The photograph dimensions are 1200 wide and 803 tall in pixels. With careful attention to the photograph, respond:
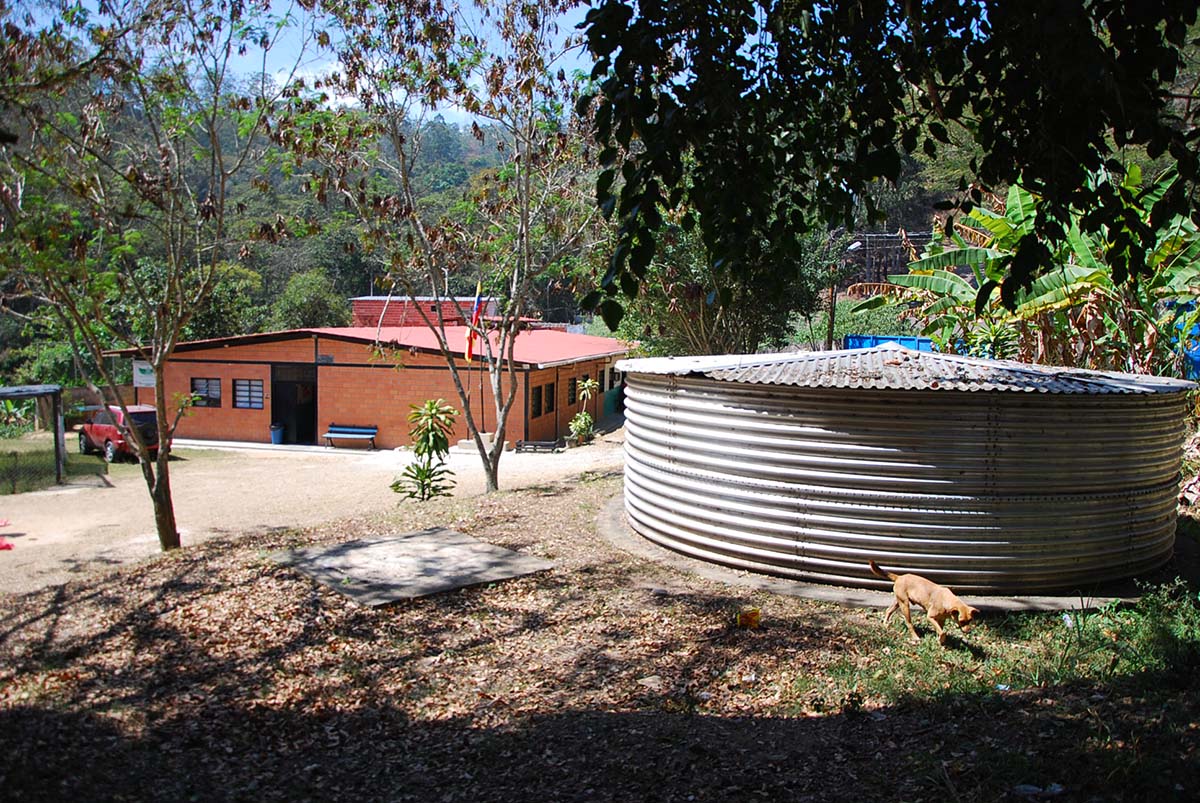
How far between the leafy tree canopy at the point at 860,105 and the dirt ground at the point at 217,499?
809 centimetres

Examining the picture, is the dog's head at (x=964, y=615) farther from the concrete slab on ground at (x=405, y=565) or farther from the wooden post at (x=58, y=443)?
the wooden post at (x=58, y=443)

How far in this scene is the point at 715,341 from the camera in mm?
25656

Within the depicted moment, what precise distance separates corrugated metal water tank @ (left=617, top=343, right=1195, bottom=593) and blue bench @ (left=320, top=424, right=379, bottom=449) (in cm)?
2169

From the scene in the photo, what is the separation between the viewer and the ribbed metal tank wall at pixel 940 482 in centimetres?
771

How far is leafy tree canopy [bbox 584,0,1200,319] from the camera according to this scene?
4398mm

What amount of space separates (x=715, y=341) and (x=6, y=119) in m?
16.5

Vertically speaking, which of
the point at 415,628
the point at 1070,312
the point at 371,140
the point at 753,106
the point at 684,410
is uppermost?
the point at 371,140

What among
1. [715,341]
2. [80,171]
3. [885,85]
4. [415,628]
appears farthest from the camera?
[715,341]

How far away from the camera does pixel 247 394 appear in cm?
3066

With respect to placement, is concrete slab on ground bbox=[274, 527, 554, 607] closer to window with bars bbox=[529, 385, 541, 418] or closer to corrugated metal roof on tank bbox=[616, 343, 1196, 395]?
corrugated metal roof on tank bbox=[616, 343, 1196, 395]

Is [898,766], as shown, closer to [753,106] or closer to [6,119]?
[753,106]

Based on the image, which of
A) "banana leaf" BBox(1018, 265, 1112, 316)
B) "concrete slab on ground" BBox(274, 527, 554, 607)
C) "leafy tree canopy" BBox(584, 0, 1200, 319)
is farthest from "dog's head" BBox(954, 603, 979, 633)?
"banana leaf" BBox(1018, 265, 1112, 316)

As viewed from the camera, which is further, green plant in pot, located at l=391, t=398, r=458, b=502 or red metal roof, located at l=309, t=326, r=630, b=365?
red metal roof, located at l=309, t=326, r=630, b=365

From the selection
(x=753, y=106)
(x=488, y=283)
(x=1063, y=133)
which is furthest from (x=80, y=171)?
(x=1063, y=133)
